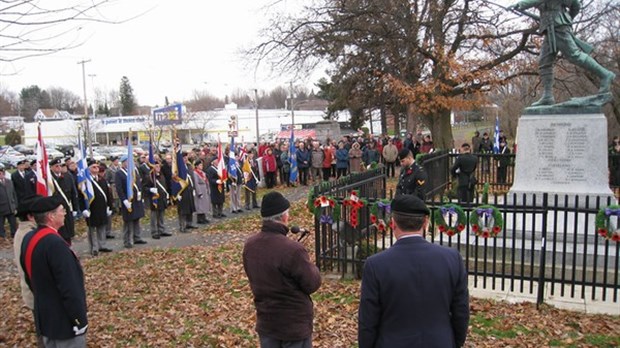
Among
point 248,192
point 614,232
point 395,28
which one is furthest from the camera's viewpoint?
point 395,28

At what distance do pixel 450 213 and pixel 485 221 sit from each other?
1.55ft

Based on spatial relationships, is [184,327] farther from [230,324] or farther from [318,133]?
[318,133]

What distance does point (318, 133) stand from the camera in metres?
56.6

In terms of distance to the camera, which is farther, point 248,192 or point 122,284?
point 248,192

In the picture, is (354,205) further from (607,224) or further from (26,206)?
(26,206)

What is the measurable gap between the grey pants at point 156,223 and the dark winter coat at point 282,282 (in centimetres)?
969

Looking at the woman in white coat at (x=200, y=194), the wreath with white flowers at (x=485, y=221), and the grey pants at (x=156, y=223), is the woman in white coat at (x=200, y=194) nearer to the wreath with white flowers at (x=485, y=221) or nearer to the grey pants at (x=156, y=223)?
the grey pants at (x=156, y=223)

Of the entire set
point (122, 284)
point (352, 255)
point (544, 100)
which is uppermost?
point (544, 100)

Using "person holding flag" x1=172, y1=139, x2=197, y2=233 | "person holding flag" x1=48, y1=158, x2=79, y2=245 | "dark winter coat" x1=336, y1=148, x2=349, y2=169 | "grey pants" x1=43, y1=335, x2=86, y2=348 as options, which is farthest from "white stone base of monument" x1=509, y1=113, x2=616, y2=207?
"dark winter coat" x1=336, y1=148, x2=349, y2=169

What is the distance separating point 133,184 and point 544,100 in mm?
9518

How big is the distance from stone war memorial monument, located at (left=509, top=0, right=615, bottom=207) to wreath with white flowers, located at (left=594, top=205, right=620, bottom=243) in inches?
110

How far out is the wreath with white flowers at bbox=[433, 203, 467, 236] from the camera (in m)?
6.66

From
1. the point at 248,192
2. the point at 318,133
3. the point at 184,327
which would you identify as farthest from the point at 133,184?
the point at 318,133

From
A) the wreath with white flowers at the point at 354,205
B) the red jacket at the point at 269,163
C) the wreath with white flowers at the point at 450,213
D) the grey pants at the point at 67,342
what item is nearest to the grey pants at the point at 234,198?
the red jacket at the point at 269,163
